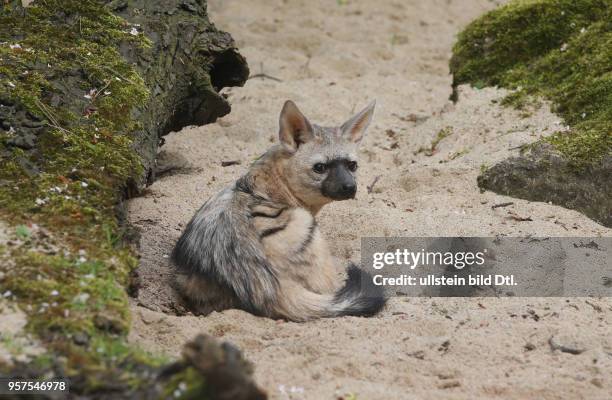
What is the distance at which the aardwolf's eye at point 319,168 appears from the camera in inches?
210

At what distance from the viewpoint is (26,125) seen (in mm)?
4387

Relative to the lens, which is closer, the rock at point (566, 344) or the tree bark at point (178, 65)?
the rock at point (566, 344)

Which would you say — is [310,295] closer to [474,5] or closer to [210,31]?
[210,31]

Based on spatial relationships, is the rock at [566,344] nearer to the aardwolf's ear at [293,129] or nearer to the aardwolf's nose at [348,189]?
the aardwolf's nose at [348,189]

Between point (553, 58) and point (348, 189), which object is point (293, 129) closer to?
point (348, 189)

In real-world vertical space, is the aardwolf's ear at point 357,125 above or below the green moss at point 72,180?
above

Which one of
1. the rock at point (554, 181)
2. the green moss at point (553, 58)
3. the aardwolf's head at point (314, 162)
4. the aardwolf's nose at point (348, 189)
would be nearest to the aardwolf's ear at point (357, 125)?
the aardwolf's head at point (314, 162)

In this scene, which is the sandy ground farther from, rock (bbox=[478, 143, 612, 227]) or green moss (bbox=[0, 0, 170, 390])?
green moss (bbox=[0, 0, 170, 390])

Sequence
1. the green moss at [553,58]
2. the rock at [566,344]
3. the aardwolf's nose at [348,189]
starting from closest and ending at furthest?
the rock at [566,344] < the aardwolf's nose at [348,189] < the green moss at [553,58]

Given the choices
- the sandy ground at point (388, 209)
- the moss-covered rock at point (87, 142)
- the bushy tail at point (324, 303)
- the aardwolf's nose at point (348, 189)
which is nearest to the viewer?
the moss-covered rock at point (87, 142)

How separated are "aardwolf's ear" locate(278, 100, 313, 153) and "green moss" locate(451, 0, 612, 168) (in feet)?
6.17

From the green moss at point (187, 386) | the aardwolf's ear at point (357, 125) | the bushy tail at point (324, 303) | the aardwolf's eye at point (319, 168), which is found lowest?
the green moss at point (187, 386)

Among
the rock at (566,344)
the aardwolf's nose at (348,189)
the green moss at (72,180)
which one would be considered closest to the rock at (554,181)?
the aardwolf's nose at (348,189)

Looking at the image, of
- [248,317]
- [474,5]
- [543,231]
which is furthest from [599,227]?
[474,5]
